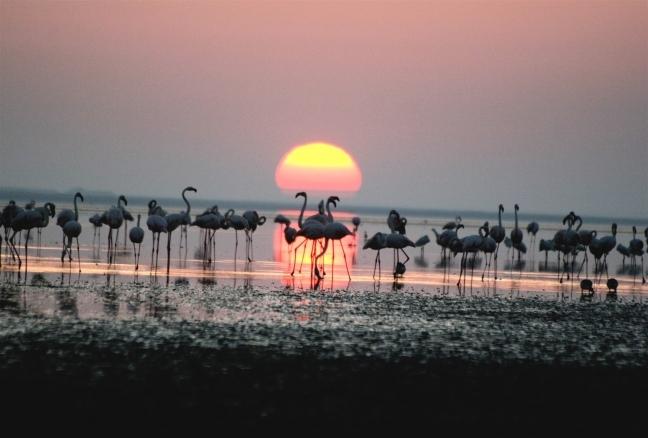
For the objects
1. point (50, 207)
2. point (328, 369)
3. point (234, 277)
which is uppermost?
point (50, 207)

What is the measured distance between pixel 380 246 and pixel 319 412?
15422mm

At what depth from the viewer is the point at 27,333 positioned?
12.1 metres

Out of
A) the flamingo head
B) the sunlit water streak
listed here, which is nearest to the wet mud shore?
the sunlit water streak

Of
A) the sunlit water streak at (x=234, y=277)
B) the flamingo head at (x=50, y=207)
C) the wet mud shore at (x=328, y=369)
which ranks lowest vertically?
the wet mud shore at (x=328, y=369)

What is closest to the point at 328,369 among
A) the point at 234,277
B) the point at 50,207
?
the point at 234,277

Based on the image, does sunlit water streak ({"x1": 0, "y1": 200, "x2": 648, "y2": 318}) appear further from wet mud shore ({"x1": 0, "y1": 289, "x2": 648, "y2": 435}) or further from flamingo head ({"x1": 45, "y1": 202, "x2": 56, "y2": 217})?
wet mud shore ({"x1": 0, "y1": 289, "x2": 648, "y2": 435})

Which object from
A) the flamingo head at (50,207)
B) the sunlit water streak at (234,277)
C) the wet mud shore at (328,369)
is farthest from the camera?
the flamingo head at (50,207)

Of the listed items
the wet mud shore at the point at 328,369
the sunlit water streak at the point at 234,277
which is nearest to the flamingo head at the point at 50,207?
the sunlit water streak at the point at 234,277

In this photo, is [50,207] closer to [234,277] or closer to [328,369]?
[234,277]

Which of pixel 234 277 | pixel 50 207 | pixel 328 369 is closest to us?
pixel 328 369

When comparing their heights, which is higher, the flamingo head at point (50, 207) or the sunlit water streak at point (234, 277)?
the flamingo head at point (50, 207)

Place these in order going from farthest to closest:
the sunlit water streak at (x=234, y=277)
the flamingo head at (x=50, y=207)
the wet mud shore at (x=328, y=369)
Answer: the flamingo head at (x=50, y=207) < the sunlit water streak at (x=234, y=277) < the wet mud shore at (x=328, y=369)

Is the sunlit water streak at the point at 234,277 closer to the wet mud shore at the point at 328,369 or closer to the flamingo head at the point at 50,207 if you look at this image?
the flamingo head at the point at 50,207

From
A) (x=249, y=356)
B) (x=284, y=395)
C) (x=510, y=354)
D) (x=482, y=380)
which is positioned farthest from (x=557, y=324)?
(x=284, y=395)
